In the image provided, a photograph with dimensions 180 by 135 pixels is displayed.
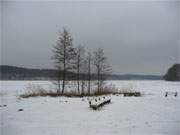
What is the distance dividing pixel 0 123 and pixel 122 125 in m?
4.54

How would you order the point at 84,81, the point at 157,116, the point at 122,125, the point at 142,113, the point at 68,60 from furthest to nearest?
the point at 84,81
the point at 68,60
the point at 142,113
the point at 157,116
the point at 122,125

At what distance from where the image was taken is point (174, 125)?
8.28m

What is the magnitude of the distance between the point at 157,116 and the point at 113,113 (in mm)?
1946

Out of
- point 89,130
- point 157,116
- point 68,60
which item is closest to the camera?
point 89,130

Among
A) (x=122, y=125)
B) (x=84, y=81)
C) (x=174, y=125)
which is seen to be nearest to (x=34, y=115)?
(x=122, y=125)

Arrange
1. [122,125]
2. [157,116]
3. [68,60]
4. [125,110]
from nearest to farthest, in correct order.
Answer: [122,125]
[157,116]
[125,110]
[68,60]

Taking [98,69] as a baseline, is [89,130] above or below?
below

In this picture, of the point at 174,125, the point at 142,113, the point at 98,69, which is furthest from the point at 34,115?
the point at 98,69

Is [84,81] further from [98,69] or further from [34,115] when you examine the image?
[34,115]

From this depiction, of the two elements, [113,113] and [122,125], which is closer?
[122,125]

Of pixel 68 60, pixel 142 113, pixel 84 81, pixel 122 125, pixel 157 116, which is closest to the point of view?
pixel 122 125

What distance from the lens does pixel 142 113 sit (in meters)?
10.5

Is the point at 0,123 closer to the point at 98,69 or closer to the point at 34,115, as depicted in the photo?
the point at 34,115

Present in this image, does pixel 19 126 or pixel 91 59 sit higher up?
pixel 91 59
